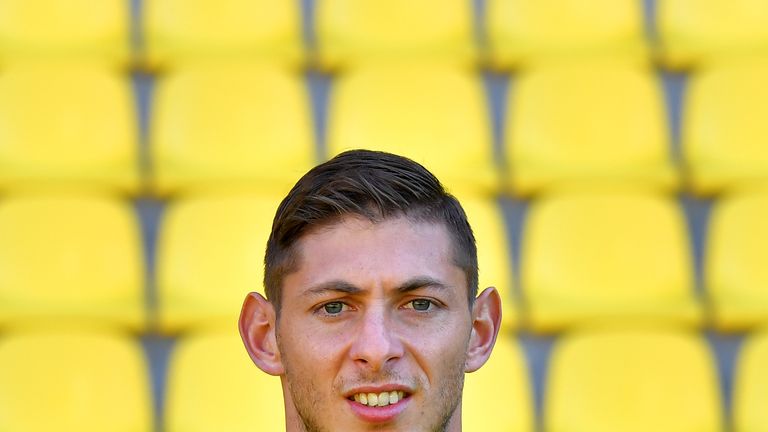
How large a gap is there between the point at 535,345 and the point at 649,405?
339 millimetres

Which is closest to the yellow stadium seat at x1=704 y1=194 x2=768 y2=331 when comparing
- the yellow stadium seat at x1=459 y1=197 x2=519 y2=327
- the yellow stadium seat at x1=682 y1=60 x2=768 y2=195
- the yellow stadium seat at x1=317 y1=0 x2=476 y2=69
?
→ the yellow stadium seat at x1=682 y1=60 x2=768 y2=195

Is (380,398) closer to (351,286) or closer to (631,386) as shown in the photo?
(351,286)

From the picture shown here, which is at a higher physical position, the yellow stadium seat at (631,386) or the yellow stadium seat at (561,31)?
the yellow stadium seat at (561,31)

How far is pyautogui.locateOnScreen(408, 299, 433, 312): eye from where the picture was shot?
5.21 ft

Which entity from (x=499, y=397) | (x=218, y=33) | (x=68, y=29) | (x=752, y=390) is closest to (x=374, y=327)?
(x=499, y=397)

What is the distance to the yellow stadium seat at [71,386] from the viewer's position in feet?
9.99

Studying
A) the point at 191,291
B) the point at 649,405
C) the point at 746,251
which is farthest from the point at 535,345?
the point at 191,291

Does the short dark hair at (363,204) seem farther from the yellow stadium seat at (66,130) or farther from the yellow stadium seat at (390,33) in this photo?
the yellow stadium seat at (390,33)

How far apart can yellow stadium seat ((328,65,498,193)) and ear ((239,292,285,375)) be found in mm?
1899

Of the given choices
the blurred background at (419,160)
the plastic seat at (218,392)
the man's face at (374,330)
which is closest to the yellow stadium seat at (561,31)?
the blurred background at (419,160)

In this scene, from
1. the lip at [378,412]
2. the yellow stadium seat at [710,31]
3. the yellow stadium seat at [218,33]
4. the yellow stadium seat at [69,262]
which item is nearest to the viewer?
the lip at [378,412]

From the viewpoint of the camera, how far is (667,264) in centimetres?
344

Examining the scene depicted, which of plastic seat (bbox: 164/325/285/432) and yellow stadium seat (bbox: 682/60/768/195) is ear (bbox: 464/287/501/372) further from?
yellow stadium seat (bbox: 682/60/768/195)

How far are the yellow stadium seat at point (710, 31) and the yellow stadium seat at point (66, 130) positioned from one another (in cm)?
158
